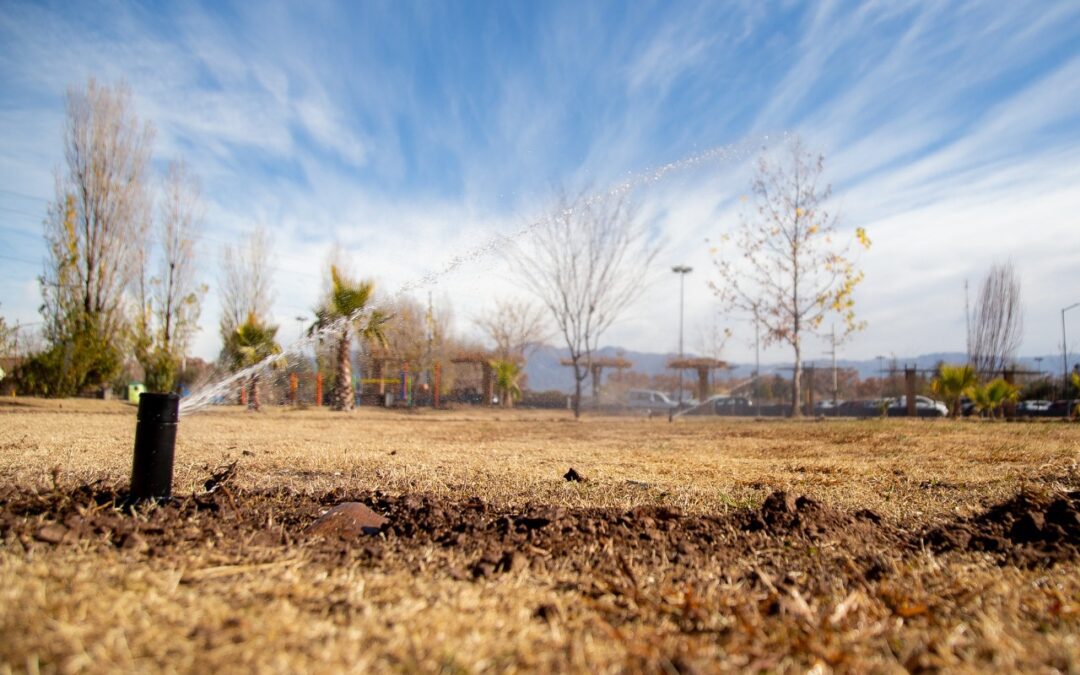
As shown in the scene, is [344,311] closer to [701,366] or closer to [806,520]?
[806,520]

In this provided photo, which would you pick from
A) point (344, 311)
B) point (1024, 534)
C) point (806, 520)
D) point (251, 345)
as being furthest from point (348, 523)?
point (251, 345)

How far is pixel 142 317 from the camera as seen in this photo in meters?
25.7

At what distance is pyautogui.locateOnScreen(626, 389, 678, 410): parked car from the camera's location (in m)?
36.8

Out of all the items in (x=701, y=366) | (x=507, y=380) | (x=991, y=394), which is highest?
(x=701, y=366)

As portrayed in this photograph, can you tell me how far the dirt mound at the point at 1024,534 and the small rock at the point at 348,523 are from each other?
2.54m

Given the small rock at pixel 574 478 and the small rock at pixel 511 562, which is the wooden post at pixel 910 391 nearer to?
the small rock at pixel 574 478

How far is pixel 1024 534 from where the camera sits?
3.14 metres

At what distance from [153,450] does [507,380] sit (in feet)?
111

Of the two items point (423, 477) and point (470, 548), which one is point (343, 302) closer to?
point (423, 477)

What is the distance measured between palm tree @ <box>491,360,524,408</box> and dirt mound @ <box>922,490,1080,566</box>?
34.2 metres

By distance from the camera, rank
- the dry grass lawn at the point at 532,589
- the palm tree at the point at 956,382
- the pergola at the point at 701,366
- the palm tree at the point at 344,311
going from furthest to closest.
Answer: the pergola at the point at 701,366, the palm tree at the point at 344,311, the palm tree at the point at 956,382, the dry grass lawn at the point at 532,589

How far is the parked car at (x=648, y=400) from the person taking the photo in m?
36.8

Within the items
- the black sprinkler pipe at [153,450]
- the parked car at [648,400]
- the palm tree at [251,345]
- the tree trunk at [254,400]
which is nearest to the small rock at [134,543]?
the black sprinkler pipe at [153,450]

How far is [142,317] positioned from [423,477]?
80.5 feet
